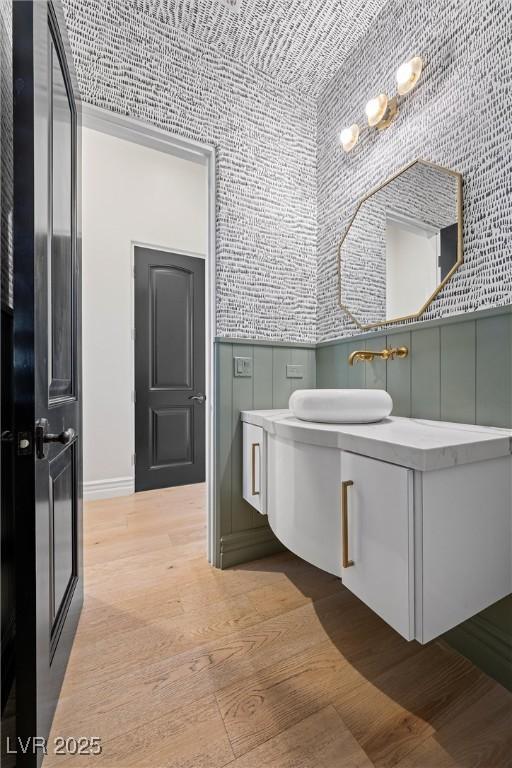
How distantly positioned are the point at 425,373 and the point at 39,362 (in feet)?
4.31

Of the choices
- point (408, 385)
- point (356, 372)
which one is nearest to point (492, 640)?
point (408, 385)

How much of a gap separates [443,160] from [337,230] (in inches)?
25.2

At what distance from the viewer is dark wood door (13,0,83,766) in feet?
2.56

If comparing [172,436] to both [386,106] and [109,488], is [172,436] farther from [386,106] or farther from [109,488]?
[386,106]

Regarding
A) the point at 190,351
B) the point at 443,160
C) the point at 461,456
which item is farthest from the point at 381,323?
the point at 190,351

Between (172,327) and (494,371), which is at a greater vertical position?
(172,327)

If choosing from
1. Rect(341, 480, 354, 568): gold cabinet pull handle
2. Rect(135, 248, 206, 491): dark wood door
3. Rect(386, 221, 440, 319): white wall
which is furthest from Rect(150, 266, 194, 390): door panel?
Rect(341, 480, 354, 568): gold cabinet pull handle

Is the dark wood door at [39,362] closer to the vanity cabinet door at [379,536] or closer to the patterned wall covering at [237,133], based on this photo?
the patterned wall covering at [237,133]

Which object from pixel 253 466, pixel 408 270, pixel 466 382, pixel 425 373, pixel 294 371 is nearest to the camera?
pixel 466 382

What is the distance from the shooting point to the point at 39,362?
→ 2.72 ft

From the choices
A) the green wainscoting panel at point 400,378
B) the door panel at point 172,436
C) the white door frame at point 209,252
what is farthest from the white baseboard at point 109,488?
the green wainscoting panel at point 400,378

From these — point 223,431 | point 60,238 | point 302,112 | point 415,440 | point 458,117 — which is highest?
point 302,112

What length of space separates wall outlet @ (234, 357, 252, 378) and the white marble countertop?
1.92 feet

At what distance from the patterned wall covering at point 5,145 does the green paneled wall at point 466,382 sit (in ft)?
4.66
